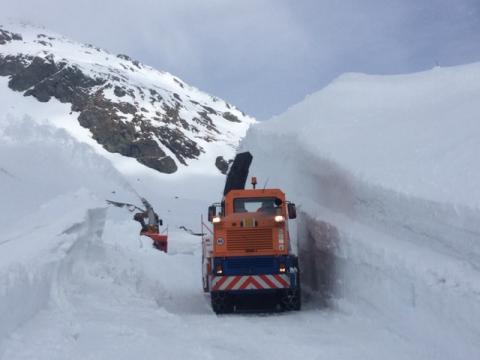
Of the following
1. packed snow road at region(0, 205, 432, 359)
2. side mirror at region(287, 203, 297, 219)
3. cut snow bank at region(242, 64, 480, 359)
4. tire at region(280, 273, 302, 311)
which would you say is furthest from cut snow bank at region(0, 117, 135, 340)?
cut snow bank at region(242, 64, 480, 359)

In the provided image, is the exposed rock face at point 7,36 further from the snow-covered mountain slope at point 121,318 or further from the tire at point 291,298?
the tire at point 291,298

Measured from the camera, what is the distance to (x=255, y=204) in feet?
44.7

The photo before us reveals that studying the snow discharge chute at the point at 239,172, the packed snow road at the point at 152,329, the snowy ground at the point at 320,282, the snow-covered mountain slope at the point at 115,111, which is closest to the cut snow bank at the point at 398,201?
the snowy ground at the point at 320,282

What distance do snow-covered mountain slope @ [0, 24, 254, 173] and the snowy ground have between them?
66982 mm

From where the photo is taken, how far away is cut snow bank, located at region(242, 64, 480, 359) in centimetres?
821

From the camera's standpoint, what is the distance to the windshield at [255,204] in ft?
44.1

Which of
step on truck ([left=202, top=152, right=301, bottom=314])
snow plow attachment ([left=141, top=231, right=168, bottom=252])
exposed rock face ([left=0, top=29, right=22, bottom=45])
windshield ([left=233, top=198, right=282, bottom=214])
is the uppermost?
exposed rock face ([left=0, top=29, right=22, bottom=45])

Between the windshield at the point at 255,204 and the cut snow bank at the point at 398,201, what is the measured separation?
4.77 ft

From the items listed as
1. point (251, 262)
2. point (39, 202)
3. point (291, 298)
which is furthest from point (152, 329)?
point (39, 202)

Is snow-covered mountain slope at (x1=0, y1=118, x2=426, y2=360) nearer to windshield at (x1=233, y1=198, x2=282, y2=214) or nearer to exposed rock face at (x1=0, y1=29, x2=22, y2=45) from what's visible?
windshield at (x1=233, y1=198, x2=282, y2=214)

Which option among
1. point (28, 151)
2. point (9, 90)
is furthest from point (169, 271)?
point (9, 90)

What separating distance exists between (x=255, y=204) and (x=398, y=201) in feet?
13.0

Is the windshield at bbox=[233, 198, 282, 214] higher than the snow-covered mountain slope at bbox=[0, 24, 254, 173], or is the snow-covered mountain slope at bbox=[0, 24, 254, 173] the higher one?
the snow-covered mountain slope at bbox=[0, 24, 254, 173]

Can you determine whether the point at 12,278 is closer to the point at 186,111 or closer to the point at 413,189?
the point at 413,189
